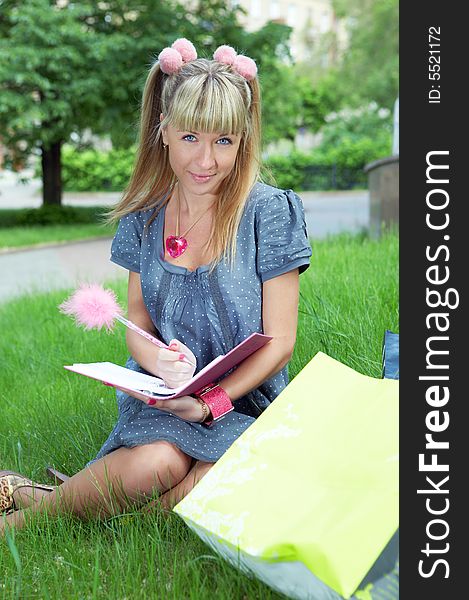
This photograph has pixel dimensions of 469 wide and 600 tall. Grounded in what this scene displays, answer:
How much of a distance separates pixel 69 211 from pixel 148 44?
4.14 meters

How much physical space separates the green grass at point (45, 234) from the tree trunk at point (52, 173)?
1666 mm

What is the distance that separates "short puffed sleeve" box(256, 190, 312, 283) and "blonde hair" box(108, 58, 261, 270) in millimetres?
72

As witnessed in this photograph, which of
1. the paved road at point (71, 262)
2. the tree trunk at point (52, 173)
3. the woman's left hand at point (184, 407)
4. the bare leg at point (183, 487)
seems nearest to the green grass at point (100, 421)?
the bare leg at point (183, 487)

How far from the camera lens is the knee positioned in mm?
2477

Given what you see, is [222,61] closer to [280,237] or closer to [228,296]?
[280,237]

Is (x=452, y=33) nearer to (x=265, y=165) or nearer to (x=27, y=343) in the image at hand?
(x=265, y=165)

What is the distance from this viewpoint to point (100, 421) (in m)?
3.47

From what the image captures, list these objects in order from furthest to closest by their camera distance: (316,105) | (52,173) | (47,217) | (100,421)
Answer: (316,105) → (52,173) → (47,217) → (100,421)

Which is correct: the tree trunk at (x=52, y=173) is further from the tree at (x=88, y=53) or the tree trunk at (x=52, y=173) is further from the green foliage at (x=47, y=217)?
the tree at (x=88, y=53)

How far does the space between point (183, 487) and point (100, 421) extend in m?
1.03

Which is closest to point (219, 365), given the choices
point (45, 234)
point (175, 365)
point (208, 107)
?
point (175, 365)

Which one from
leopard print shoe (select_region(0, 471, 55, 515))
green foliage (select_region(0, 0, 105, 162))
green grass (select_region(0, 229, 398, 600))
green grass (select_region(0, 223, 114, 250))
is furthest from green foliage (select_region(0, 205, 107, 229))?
leopard print shoe (select_region(0, 471, 55, 515))

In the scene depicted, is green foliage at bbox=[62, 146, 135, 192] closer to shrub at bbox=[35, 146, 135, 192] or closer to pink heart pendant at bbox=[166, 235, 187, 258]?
shrub at bbox=[35, 146, 135, 192]

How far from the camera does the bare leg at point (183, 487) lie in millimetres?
2502
